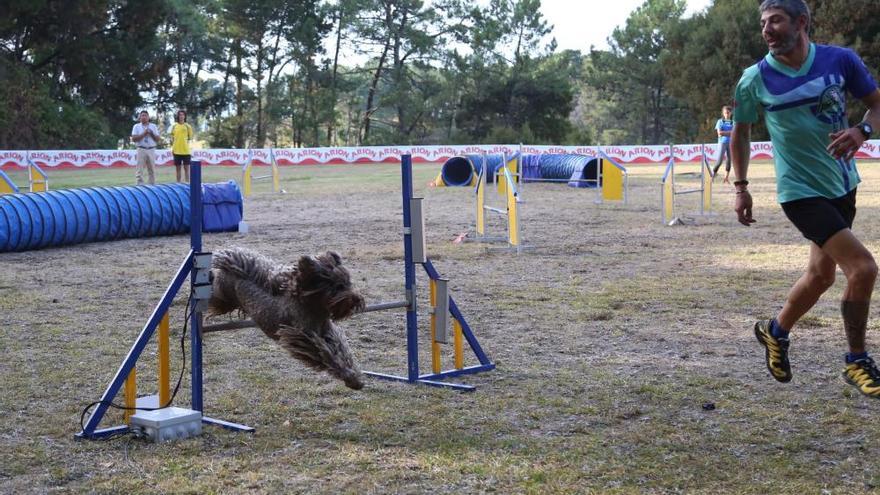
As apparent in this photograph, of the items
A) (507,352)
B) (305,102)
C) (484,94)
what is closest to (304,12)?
(305,102)

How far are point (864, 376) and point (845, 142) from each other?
3.54ft

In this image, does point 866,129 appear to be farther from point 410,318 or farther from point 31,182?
point 31,182

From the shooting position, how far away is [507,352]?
5879 millimetres

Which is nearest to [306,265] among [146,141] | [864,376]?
[864,376]

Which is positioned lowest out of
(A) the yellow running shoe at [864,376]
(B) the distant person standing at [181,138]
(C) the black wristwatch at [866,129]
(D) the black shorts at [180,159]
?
(A) the yellow running shoe at [864,376]

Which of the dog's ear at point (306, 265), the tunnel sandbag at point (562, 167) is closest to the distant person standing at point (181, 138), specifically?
the tunnel sandbag at point (562, 167)

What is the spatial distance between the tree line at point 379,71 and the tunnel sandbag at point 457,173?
24414mm

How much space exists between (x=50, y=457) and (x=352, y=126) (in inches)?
2224

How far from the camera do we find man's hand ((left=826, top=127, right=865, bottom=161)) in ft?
13.4

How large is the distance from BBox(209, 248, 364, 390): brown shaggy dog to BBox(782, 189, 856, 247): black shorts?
2.01 m

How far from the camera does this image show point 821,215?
429cm

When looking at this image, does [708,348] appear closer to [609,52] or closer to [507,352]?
[507,352]

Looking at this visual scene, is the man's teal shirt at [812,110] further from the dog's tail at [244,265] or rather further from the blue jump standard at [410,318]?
the dog's tail at [244,265]

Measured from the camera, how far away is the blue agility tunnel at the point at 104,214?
1134 centimetres
